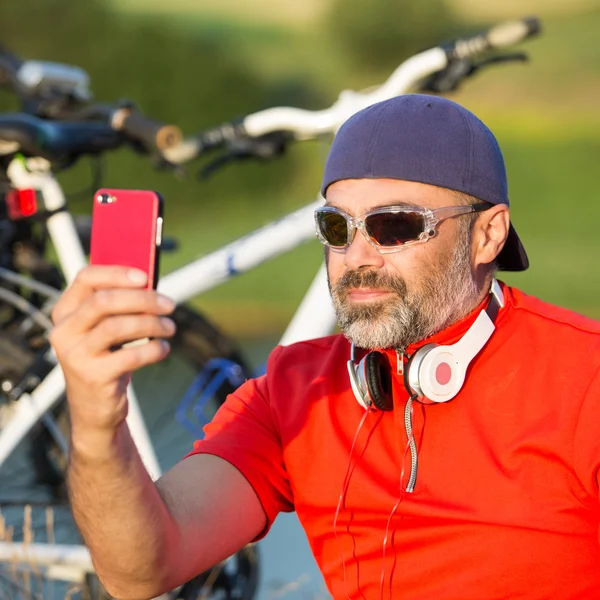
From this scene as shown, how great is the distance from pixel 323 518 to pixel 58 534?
1.90 meters

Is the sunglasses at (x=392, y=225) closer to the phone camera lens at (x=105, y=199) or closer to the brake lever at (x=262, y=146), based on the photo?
the phone camera lens at (x=105, y=199)

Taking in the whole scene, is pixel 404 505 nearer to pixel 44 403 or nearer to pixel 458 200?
pixel 458 200

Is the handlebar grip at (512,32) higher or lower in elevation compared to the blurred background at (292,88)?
lower

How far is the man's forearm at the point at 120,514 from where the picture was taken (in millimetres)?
1392

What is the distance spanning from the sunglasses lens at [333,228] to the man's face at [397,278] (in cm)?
2

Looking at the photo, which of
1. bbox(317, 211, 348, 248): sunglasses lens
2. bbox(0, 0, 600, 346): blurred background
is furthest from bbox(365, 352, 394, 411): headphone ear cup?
bbox(0, 0, 600, 346): blurred background

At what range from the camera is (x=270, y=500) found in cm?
193

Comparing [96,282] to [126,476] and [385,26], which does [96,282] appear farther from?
[385,26]

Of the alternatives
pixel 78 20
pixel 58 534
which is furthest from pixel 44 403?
pixel 78 20

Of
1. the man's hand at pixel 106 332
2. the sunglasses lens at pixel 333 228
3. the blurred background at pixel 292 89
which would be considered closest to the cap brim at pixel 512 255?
the sunglasses lens at pixel 333 228

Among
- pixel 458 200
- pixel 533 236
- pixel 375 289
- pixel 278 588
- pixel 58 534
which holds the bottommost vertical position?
pixel 278 588

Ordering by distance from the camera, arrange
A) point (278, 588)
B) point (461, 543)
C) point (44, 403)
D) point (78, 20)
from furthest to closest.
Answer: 1. point (78, 20)
2. point (278, 588)
3. point (44, 403)
4. point (461, 543)

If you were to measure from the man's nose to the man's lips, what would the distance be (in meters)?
0.04

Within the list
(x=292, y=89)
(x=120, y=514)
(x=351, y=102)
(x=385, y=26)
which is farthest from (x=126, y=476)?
(x=292, y=89)
